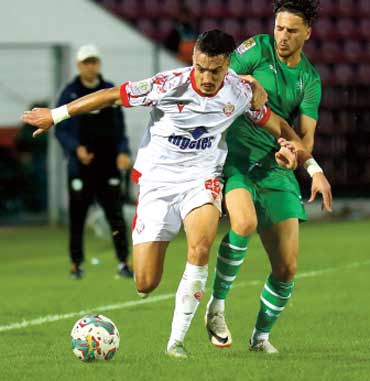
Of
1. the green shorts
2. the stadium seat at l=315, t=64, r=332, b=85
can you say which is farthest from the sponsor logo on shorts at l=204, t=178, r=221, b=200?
the stadium seat at l=315, t=64, r=332, b=85

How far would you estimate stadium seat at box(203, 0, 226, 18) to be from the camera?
2525 centimetres

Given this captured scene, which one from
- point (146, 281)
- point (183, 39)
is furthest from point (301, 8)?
point (183, 39)

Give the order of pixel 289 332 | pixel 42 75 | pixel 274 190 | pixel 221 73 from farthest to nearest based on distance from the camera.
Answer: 1. pixel 42 75
2. pixel 289 332
3. pixel 274 190
4. pixel 221 73

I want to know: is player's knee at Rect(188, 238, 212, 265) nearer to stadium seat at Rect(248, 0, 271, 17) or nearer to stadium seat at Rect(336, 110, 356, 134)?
stadium seat at Rect(336, 110, 356, 134)

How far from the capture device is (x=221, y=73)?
701cm

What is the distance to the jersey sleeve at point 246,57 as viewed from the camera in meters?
7.56

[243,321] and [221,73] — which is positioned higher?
[221,73]

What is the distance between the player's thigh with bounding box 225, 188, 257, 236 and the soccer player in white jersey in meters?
0.08

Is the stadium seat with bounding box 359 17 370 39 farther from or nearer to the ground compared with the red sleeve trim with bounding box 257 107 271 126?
nearer to the ground

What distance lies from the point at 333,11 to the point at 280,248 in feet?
61.0

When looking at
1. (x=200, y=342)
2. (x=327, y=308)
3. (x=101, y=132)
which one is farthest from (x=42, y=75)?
(x=200, y=342)

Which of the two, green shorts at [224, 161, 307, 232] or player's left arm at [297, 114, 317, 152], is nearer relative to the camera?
green shorts at [224, 161, 307, 232]

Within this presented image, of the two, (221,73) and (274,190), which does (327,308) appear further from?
(221,73)

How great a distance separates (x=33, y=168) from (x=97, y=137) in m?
8.66
